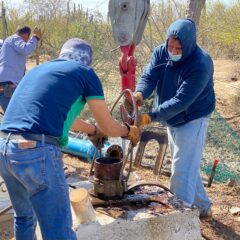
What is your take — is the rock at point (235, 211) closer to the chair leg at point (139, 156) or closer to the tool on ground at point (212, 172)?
the tool on ground at point (212, 172)

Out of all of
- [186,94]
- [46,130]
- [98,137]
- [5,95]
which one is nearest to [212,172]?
[186,94]

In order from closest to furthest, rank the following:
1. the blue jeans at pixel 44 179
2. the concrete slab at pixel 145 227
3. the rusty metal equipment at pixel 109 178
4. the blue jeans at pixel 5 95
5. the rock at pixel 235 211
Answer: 1. the blue jeans at pixel 44 179
2. the concrete slab at pixel 145 227
3. the rusty metal equipment at pixel 109 178
4. the rock at pixel 235 211
5. the blue jeans at pixel 5 95

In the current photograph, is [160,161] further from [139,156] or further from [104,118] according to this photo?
[104,118]

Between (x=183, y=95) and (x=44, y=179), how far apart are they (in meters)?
1.72

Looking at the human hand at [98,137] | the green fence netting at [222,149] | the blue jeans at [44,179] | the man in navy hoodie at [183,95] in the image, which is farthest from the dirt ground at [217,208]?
the blue jeans at [44,179]

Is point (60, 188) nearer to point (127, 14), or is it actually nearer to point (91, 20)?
point (127, 14)

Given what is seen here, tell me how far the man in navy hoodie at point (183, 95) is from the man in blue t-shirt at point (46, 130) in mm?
1245

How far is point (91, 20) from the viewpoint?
12578 mm

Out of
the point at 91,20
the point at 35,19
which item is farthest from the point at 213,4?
the point at 91,20

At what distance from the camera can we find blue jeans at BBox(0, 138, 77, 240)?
121 inches

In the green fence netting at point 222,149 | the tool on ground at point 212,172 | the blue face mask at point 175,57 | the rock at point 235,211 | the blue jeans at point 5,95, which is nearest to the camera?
the blue face mask at point 175,57


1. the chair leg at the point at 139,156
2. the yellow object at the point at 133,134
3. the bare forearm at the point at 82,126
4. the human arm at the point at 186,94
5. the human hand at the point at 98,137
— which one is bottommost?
the chair leg at the point at 139,156

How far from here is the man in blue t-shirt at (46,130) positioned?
308cm

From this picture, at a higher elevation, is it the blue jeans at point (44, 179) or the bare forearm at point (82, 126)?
the bare forearm at point (82, 126)
